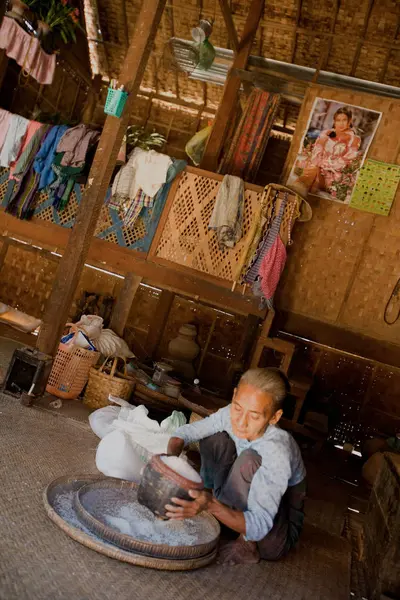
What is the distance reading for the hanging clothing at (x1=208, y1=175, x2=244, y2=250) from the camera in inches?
265

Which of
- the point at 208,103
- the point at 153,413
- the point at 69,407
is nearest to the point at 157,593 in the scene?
the point at 69,407

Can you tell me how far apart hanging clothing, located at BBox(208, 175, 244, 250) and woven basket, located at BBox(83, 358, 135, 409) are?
6.94 feet

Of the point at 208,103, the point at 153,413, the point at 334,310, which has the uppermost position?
the point at 208,103

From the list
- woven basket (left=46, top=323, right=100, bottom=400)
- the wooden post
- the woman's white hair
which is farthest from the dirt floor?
the woman's white hair

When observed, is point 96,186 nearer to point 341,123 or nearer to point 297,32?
point 341,123

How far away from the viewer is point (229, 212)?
6.72m

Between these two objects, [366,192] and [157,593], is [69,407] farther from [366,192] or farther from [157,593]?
[366,192]

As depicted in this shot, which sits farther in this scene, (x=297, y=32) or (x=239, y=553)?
(x=297, y=32)

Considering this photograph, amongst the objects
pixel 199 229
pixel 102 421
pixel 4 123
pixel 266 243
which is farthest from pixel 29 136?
pixel 102 421

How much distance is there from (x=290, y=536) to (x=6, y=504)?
1.65 m

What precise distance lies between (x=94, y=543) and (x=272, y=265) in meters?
4.70

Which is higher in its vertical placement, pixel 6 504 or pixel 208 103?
pixel 208 103

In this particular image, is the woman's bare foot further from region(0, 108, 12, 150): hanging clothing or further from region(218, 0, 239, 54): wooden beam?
region(218, 0, 239, 54): wooden beam

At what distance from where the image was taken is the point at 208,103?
40.6ft
